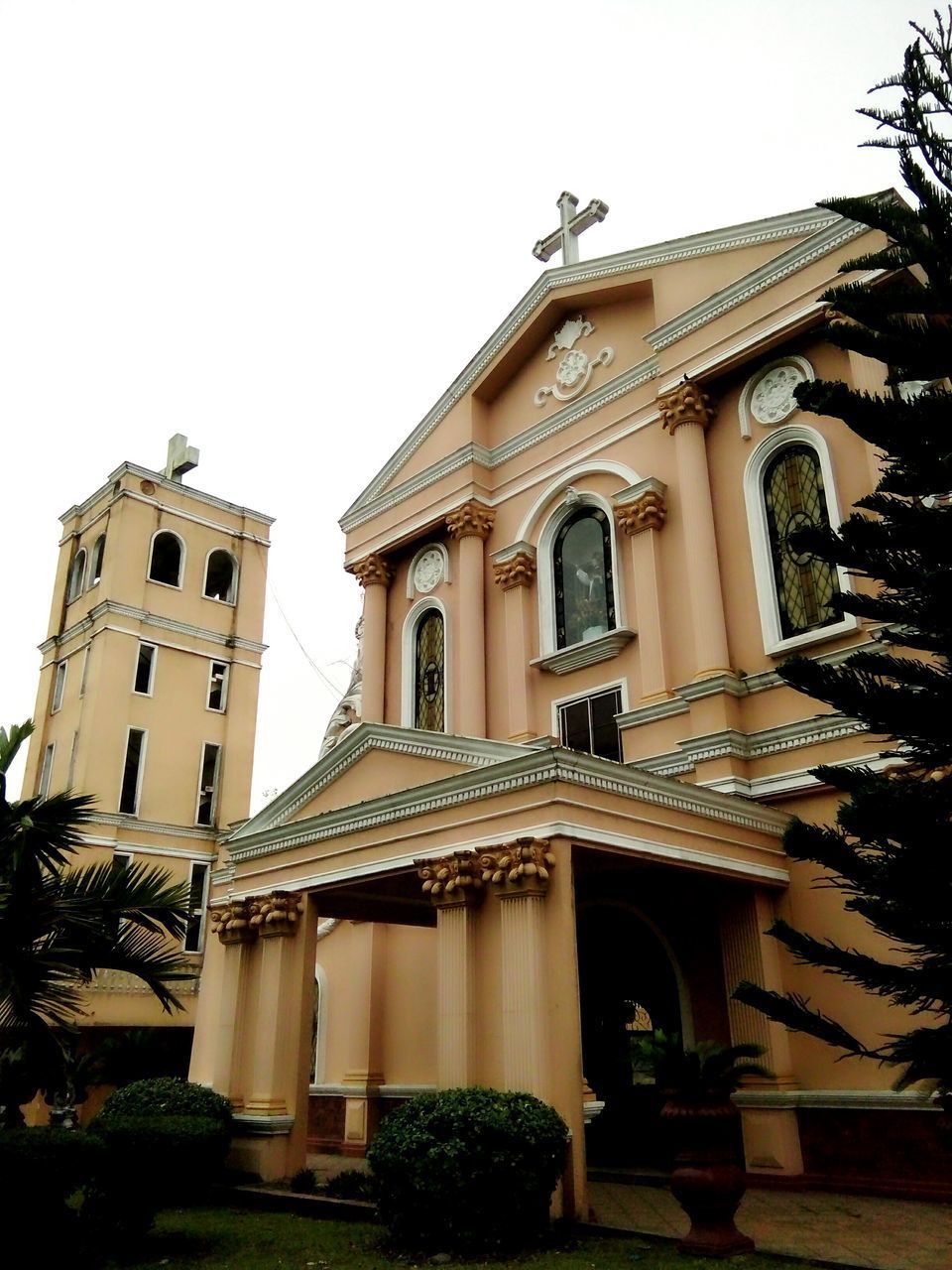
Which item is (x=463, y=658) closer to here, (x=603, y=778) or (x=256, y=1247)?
(x=603, y=778)

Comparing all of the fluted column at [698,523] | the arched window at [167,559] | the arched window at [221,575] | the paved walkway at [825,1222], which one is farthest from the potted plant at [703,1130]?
the arched window at [221,575]

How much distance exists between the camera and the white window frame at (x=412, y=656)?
18625mm

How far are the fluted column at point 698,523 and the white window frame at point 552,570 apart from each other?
1235mm

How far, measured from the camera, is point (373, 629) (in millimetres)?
20016

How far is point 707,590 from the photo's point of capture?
14648mm

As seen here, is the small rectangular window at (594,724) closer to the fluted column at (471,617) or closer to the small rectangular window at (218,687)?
the fluted column at (471,617)

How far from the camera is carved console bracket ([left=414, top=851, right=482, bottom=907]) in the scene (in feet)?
35.3

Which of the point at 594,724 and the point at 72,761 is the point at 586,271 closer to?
the point at 594,724

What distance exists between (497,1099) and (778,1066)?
4.26m

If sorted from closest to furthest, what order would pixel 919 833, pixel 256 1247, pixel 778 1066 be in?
pixel 919 833
pixel 256 1247
pixel 778 1066

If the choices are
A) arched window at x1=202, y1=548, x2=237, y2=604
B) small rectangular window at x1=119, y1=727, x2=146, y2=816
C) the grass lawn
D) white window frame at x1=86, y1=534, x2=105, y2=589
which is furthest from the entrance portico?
arched window at x1=202, y1=548, x2=237, y2=604

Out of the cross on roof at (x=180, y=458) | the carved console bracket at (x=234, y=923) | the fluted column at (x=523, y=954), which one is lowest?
the fluted column at (x=523, y=954)

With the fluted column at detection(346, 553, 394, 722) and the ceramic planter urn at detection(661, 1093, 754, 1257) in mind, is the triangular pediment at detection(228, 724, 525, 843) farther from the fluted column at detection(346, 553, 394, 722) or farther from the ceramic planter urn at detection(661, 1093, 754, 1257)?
the fluted column at detection(346, 553, 394, 722)

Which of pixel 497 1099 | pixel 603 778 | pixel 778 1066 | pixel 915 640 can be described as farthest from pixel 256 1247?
pixel 915 640
